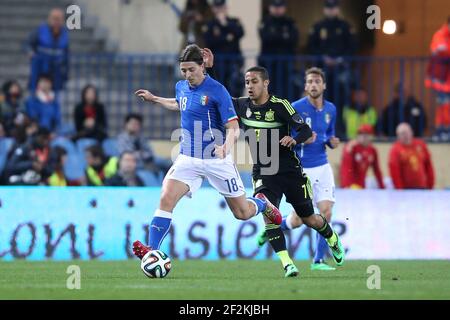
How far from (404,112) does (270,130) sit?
27.6 feet

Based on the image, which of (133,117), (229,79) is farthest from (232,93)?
(133,117)

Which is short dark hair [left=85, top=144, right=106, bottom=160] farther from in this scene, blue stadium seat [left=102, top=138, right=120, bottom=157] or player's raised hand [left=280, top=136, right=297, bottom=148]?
player's raised hand [left=280, top=136, right=297, bottom=148]

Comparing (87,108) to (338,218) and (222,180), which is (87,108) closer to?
(338,218)

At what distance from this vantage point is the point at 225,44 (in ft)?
74.9

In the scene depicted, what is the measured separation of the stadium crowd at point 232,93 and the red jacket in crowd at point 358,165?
Answer: 0.05ft

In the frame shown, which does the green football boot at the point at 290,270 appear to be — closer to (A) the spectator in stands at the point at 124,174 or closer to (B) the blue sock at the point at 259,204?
(B) the blue sock at the point at 259,204

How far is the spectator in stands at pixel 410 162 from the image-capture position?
21328 mm

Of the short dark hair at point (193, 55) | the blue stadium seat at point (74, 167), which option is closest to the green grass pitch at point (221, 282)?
the short dark hair at point (193, 55)

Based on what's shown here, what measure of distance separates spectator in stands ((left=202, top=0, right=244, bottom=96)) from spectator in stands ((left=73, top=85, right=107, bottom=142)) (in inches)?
86.0
